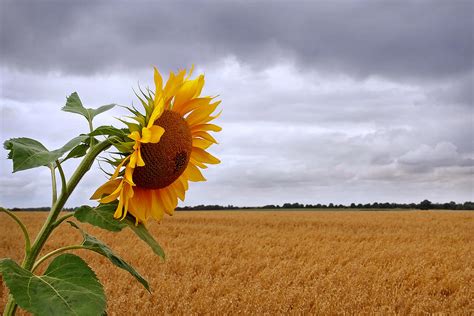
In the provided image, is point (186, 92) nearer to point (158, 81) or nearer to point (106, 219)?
point (158, 81)

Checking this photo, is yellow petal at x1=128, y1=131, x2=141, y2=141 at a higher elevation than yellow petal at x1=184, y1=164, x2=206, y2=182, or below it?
higher

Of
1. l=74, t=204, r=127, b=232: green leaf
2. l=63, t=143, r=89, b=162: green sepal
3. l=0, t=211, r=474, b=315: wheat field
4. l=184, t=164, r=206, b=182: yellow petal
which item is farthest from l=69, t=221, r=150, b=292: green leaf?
l=0, t=211, r=474, b=315: wheat field

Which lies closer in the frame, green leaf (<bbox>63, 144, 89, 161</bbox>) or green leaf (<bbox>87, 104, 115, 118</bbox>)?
green leaf (<bbox>63, 144, 89, 161</bbox>)

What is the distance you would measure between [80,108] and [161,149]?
31cm

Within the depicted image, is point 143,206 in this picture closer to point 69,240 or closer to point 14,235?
point 69,240

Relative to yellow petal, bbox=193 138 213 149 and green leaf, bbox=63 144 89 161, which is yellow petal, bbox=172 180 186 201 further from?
green leaf, bbox=63 144 89 161

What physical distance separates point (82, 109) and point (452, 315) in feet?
15.4

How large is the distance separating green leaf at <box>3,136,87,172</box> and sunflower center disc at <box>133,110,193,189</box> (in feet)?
0.42

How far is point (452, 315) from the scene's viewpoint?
479 centimetres

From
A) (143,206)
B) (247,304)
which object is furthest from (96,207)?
(247,304)

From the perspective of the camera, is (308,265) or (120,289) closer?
(120,289)

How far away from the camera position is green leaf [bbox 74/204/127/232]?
3.11 feet

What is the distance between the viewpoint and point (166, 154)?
95 cm

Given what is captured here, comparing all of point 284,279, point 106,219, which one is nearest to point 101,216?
point 106,219
